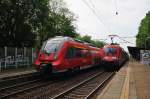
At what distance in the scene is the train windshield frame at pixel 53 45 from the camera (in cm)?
2372

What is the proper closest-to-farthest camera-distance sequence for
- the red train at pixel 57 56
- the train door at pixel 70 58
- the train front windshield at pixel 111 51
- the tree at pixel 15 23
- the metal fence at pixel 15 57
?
the red train at pixel 57 56 < the train door at pixel 70 58 < the metal fence at pixel 15 57 < the train front windshield at pixel 111 51 < the tree at pixel 15 23

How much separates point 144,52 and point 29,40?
14.6 metres

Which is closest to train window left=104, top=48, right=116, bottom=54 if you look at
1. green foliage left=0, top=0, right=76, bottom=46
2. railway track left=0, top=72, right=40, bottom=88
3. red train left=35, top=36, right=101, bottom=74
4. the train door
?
green foliage left=0, top=0, right=76, bottom=46

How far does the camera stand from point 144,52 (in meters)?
45.3

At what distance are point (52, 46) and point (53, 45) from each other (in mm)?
105

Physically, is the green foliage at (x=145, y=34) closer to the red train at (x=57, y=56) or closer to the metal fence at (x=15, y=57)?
the metal fence at (x=15, y=57)

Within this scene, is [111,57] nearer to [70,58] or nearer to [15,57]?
[15,57]

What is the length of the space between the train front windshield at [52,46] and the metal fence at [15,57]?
730cm

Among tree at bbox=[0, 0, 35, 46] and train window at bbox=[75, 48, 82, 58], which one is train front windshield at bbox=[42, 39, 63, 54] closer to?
train window at bbox=[75, 48, 82, 58]

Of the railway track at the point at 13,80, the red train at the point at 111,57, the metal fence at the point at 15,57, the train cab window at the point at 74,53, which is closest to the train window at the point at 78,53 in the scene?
the train cab window at the point at 74,53

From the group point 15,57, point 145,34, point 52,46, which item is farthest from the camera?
point 145,34

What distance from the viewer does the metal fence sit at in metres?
31.1

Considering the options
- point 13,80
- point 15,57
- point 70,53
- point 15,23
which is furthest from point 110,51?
point 13,80

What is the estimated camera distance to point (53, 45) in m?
24.1
